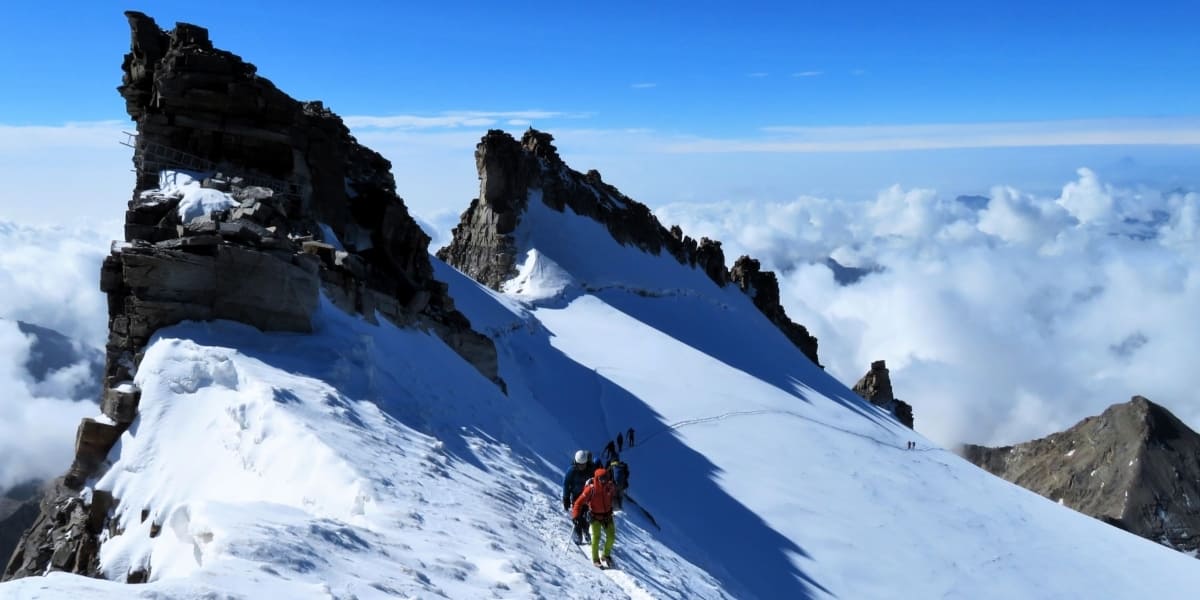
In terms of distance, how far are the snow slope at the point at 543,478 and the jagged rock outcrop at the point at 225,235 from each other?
82 cm

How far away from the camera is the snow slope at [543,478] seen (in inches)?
465

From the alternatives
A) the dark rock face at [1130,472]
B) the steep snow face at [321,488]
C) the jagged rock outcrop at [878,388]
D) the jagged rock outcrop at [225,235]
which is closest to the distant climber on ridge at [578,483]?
the steep snow face at [321,488]

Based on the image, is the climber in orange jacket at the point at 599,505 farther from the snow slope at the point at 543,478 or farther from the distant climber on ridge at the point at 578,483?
the distant climber on ridge at the point at 578,483

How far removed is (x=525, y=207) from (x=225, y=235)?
42306mm

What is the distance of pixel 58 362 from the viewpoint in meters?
150

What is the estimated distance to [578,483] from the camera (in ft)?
54.6

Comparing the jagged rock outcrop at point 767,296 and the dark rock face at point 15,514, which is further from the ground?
the jagged rock outcrop at point 767,296

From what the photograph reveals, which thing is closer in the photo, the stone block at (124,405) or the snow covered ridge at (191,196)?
the stone block at (124,405)

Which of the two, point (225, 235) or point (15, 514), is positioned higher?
point (225, 235)

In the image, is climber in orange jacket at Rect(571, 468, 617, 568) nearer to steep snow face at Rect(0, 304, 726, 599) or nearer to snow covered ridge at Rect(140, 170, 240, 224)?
steep snow face at Rect(0, 304, 726, 599)

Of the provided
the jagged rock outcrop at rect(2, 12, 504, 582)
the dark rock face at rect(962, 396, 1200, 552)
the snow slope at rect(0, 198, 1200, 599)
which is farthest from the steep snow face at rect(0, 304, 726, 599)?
the dark rock face at rect(962, 396, 1200, 552)

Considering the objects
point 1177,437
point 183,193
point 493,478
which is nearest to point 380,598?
point 493,478

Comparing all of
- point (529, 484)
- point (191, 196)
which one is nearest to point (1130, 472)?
point (529, 484)

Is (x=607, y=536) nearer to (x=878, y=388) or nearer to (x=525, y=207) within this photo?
(x=525, y=207)
